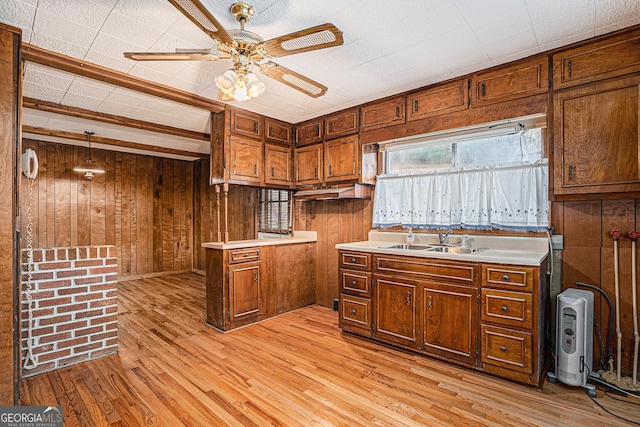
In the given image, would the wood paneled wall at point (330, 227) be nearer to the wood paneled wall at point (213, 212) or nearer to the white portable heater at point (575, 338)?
the wood paneled wall at point (213, 212)

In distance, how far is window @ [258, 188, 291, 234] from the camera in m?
5.07

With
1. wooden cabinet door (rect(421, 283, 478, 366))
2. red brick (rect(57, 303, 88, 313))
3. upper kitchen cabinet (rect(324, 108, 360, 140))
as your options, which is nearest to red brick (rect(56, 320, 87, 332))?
red brick (rect(57, 303, 88, 313))

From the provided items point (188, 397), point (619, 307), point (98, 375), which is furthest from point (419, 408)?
point (98, 375)

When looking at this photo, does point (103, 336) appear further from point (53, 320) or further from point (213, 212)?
point (213, 212)

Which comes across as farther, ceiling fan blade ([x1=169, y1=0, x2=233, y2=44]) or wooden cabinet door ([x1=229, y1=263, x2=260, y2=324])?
wooden cabinet door ([x1=229, y1=263, x2=260, y2=324])

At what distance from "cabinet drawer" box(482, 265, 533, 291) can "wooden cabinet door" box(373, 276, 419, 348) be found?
1.98ft

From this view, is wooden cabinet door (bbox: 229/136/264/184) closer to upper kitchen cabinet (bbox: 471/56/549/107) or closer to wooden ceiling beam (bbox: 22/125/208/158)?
upper kitchen cabinet (bbox: 471/56/549/107)

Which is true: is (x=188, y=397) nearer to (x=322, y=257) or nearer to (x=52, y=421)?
(x=52, y=421)

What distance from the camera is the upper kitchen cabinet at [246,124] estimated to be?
3.75 metres

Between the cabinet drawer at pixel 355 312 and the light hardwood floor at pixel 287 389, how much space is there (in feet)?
0.48

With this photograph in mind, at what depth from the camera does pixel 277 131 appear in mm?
4246

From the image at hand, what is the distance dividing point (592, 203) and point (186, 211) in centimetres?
687

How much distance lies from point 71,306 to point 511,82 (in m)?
4.20

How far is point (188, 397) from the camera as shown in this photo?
222 centimetres
